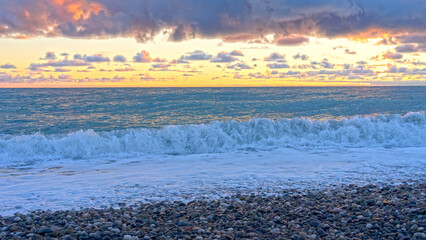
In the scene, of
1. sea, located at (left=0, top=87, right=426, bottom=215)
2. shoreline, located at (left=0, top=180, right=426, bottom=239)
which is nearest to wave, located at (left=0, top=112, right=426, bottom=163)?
sea, located at (left=0, top=87, right=426, bottom=215)

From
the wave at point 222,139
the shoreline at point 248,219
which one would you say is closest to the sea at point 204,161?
the wave at point 222,139

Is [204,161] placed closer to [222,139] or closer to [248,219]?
[222,139]

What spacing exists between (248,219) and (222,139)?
9.44 meters

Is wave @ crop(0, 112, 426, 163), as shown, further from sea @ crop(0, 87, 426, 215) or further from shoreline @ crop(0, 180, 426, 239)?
shoreline @ crop(0, 180, 426, 239)

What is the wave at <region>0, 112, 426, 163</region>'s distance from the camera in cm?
1317

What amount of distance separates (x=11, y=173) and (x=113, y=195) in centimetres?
449

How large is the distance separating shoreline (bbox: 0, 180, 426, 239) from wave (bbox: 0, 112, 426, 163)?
22.3ft

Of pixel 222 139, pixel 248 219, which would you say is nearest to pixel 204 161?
pixel 222 139

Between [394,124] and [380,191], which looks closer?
[380,191]

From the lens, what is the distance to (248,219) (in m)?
5.83

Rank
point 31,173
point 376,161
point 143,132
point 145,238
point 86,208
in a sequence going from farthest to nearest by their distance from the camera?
point 143,132
point 376,161
point 31,173
point 86,208
point 145,238

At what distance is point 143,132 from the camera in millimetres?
15203

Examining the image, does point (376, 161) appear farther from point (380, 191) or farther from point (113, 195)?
point (113, 195)

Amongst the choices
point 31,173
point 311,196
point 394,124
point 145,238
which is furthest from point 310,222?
point 394,124
